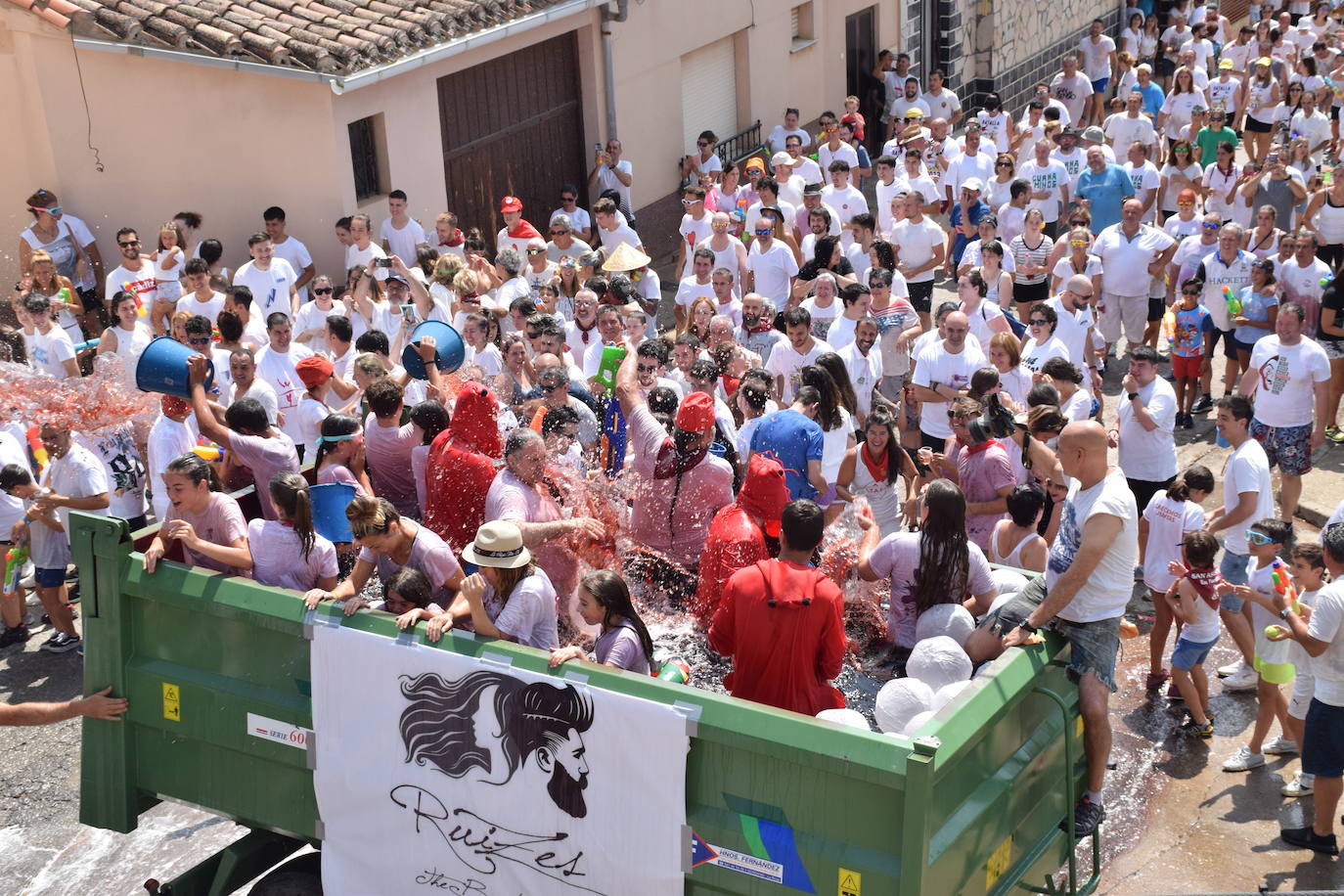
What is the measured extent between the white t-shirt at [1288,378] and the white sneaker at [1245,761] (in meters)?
3.16

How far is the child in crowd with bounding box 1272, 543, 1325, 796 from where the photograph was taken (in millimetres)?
6943

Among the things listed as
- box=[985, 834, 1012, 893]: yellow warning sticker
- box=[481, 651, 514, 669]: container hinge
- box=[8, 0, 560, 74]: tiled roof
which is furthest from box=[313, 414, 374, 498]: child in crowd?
box=[8, 0, 560, 74]: tiled roof

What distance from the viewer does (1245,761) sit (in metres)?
7.39

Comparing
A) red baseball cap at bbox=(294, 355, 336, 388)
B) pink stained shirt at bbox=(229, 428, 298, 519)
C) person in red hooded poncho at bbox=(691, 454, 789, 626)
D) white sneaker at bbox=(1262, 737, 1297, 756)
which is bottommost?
white sneaker at bbox=(1262, 737, 1297, 756)

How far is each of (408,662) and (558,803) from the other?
0.71 metres

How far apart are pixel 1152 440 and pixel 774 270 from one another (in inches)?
160

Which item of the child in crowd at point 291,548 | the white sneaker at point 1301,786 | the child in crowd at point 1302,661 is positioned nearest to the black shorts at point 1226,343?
the child in crowd at point 1302,661

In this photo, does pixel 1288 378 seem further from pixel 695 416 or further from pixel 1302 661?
pixel 695 416

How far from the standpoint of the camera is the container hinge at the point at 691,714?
442cm

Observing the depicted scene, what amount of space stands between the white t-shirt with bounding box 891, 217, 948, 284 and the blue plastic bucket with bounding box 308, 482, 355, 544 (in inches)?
302

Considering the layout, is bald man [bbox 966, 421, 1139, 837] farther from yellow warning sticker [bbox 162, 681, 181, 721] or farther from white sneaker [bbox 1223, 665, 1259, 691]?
white sneaker [bbox 1223, 665, 1259, 691]

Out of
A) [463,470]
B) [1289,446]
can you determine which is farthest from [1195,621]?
[463,470]

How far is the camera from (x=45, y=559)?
344 inches

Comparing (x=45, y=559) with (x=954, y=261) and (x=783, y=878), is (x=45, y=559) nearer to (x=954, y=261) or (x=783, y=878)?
(x=783, y=878)
